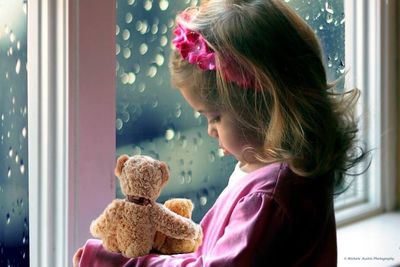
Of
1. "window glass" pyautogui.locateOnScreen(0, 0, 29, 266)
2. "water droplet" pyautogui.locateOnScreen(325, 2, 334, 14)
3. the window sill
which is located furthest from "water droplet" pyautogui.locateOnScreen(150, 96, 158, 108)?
"water droplet" pyautogui.locateOnScreen(325, 2, 334, 14)

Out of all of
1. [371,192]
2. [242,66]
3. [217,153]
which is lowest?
[371,192]

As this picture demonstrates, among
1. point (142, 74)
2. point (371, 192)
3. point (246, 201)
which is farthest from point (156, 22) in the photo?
A: point (371, 192)

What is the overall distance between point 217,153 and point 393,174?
673 millimetres

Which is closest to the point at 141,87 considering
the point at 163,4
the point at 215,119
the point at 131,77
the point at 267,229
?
the point at 131,77

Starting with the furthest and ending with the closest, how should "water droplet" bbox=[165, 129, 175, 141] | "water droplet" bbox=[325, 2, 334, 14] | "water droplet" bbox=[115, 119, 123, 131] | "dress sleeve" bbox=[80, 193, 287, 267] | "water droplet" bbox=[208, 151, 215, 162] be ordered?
1. "water droplet" bbox=[325, 2, 334, 14]
2. "water droplet" bbox=[208, 151, 215, 162]
3. "water droplet" bbox=[165, 129, 175, 141]
4. "water droplet" bbox=[115, 119, 123, 131]
5. "dress sleeve" bbox=[80, 193, 287, 267]

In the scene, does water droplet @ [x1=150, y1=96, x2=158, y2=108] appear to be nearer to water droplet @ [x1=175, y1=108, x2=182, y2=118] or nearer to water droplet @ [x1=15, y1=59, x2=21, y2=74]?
water droplet @ [x1=175, y1=108, x2=182, y2=118]

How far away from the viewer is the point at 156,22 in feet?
3.79

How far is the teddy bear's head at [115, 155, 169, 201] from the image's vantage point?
0.85 meters

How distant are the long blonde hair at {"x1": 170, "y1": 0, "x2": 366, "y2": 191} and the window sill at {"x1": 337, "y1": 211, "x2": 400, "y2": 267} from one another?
20.4 inches

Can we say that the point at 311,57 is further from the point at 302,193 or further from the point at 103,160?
the point at 103,160

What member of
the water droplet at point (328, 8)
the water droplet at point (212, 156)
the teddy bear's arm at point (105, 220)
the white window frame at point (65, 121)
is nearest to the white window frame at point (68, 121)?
the white window frame at point (65, 121)

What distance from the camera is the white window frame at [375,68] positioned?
5.70ft

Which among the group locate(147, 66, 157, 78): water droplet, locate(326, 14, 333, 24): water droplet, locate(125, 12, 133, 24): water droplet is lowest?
locate(147, 66, 157, 78): water droplet

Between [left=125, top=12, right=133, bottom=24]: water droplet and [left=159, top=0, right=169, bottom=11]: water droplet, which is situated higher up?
[left=159, top=0, right=169, bottom=11]: water droplet
